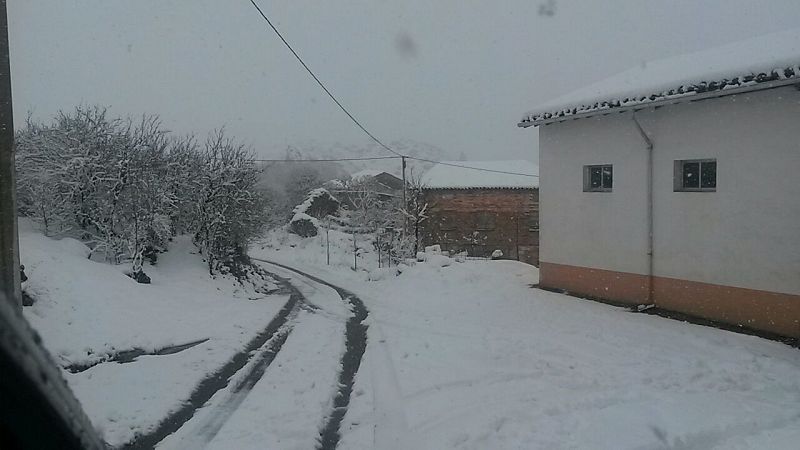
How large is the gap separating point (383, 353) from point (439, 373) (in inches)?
62.6

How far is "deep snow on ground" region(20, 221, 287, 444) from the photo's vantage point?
6.34m

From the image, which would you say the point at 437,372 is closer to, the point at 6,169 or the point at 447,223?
the point at 6,169

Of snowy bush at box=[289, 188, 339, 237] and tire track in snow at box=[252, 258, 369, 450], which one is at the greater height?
snowy bush at box=[289, 188, 339, 237]

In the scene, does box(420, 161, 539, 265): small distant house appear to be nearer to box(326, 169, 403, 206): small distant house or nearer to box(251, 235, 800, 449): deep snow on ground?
box(326, 169, 403, 206): small distant house

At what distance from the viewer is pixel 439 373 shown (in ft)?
24.4

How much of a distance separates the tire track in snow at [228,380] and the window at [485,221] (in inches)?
783

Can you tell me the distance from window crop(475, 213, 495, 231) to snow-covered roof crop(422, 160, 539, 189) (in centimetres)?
169

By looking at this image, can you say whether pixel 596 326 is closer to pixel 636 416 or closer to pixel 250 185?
pixel 636 416

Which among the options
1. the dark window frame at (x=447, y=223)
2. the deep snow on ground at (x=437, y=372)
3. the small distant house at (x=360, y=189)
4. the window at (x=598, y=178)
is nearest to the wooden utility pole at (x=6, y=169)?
the deep snow on ground at (x=437, y=372)

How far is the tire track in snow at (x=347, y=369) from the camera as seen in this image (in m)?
5.43

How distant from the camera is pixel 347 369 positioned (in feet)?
26.0

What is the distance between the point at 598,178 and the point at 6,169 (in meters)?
10.8

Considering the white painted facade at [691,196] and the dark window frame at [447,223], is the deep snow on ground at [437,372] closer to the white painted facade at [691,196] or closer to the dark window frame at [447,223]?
the white painted facade at [691,196]

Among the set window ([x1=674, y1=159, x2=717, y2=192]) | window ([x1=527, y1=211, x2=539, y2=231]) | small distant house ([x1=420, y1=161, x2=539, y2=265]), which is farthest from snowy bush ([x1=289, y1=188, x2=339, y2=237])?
window ([x1=674, y1=159, x2=717, y2=192])
